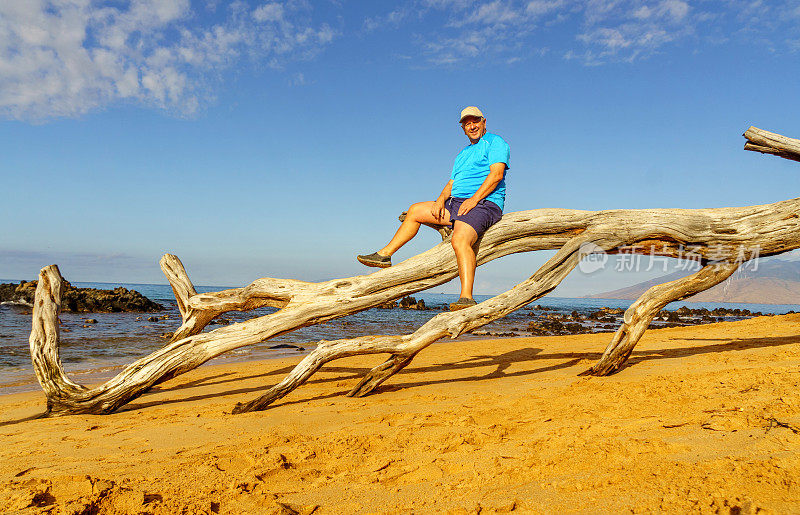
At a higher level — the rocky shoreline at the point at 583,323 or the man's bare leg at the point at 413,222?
the man's bare leg at the point at 413,222

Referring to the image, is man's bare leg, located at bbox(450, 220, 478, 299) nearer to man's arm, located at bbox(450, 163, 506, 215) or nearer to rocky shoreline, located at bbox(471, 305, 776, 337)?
man's arm, located at bbox(450, 163, 506, 215)

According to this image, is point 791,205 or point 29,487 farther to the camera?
point 791,205

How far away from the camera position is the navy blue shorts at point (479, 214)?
525cm

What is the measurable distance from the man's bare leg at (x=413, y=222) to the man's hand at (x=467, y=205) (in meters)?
0.33

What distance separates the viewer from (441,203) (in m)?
5.61

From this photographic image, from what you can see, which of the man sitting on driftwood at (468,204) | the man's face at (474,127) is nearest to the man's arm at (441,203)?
the man sitting on driftwood at (468,204)

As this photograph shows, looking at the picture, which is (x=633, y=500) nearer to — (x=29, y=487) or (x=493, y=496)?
(x=493, y=496)

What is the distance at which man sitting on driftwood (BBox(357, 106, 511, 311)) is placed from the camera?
17.0 feet

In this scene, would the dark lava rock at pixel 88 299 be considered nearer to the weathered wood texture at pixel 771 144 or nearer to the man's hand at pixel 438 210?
the man's hand at pixel 438 210

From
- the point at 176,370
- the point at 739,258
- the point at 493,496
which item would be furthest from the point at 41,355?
the point at 739,258

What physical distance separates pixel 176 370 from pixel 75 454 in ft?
5.20

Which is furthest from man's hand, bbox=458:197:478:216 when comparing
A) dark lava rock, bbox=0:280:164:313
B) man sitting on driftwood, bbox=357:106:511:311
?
dark lava rock, bbox=0:280:164:313

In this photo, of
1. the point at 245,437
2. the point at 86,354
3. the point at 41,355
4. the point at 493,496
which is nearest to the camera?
the point at 493,496

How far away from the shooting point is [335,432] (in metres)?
3.71
